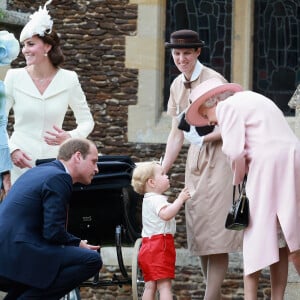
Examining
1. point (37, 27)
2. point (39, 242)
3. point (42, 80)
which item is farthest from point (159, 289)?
point (37, 27)

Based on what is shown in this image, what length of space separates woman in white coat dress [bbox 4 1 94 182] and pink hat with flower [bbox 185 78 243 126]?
87 cm

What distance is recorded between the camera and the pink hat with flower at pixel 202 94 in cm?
952

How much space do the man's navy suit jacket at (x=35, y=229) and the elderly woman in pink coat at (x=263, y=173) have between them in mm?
1136

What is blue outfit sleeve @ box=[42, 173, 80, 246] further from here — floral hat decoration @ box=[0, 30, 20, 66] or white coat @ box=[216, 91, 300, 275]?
white coat @ box=[216, 91, 300, 275]

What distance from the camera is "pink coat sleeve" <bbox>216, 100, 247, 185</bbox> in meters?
8.90

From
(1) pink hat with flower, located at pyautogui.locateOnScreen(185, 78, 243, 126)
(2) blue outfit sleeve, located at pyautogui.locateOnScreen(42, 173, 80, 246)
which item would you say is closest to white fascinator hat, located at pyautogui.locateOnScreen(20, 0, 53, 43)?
(1) pink hat with flower, located at pyautogui.locateOnScreen(185, 78, 243, 126)

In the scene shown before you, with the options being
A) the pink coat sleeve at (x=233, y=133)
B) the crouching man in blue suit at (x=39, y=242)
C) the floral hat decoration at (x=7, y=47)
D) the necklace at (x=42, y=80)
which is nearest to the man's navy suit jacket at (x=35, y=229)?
the crouching man in blue suit at (x=39, y=242)

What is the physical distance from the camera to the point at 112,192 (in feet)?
32.4

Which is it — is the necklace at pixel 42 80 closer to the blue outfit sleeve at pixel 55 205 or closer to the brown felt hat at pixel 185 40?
the brown felt hat at pixel 185 40

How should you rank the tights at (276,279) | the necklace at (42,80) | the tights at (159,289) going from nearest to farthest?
1. the tights at (276,279)
2. the tights at (159,289)
3. the necklace at (42,80)

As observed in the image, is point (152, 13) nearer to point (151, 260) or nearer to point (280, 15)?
point (280, 15)

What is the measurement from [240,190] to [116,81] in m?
4.22

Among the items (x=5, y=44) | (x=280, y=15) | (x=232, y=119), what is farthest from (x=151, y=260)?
(x=280, y=15)

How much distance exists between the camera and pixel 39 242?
28.2ft
